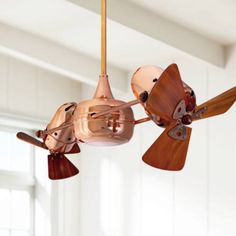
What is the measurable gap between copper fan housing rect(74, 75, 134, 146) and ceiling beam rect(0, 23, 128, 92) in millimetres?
2014

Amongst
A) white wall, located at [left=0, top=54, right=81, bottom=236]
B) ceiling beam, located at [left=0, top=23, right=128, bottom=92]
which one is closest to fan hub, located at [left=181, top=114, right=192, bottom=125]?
ceiling beam, located at [left=0, top=23, right=128, bottom=92]

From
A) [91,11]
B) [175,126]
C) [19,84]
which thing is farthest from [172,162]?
[19,84]

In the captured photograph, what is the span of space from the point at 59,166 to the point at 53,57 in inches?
68.6

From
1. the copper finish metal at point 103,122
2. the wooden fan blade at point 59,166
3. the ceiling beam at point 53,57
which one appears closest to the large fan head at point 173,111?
the copper finish metal at point 103,122

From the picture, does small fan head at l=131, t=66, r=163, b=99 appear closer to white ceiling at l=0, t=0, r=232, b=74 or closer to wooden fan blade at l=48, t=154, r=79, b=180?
wooden fan blade at l=48, t=154, r=79, b=180

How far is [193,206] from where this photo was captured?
4625mm

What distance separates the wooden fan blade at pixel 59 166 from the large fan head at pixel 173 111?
0.73 metres

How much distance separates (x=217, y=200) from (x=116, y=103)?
1960mm

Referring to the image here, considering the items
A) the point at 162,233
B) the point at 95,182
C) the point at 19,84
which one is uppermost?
the point at 19,84

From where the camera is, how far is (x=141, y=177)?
504cm

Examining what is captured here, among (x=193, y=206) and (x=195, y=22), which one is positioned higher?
(x=195, y=22)

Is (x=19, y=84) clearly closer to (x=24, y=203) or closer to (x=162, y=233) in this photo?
(x=24, y=203)

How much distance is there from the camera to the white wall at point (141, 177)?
451 centimetres

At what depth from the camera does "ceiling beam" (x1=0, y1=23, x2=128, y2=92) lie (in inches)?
183
